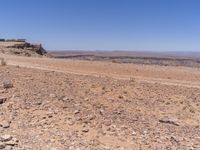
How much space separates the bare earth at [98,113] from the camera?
9.75 meters

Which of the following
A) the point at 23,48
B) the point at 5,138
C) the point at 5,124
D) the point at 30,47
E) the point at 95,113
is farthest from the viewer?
the point at 30,47

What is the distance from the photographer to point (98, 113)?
11.3 meters

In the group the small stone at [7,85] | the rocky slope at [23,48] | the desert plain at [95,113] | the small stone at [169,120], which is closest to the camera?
the desert plain at [95,113]

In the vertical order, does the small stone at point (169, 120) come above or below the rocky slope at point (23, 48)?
below

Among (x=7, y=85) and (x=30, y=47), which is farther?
(x=30, y=47)

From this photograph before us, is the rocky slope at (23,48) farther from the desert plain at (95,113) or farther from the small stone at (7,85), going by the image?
the small stone at (7,85)

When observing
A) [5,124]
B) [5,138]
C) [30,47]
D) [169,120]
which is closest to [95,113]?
[169,120]

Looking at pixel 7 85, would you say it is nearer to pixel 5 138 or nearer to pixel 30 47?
pixel 5 138

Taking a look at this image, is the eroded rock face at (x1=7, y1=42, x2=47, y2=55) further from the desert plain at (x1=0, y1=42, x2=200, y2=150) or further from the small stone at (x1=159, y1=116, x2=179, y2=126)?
the small stone at (x1=159, y1=116, x2=179, y2=126)

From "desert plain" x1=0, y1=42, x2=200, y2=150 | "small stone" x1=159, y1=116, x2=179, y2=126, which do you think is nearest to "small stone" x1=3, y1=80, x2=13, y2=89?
"desert plain" x1=0, y1=42, x2=200, y2=150

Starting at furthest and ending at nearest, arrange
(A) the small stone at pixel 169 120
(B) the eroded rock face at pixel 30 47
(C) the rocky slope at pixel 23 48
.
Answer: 1. (B) the eroded rock face at pixel 30 47
2. (C) the rocky slope at pixel 23 48
3. (A) the small stone at pixel 169 120

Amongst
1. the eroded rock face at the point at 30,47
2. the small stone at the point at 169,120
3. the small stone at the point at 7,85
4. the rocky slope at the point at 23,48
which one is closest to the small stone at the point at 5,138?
the small stone at the point at 7,85

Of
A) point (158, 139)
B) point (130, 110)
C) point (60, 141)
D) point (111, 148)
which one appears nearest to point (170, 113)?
point (130, 110)

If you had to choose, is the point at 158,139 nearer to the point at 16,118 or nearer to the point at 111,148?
the point at 111,148
